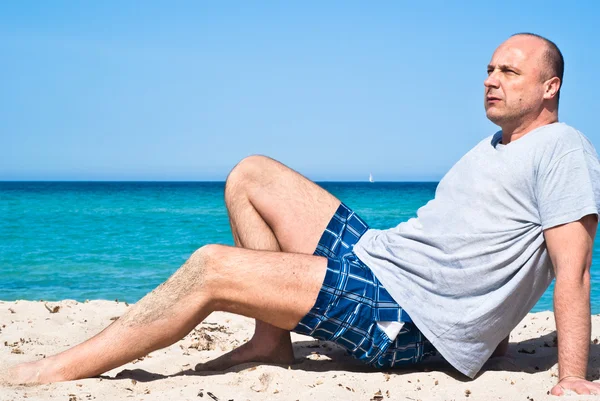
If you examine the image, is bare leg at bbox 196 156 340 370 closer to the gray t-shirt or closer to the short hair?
the gray t-shirt

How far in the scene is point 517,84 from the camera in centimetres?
294

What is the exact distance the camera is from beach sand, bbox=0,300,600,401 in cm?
277

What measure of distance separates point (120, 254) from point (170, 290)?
970cm

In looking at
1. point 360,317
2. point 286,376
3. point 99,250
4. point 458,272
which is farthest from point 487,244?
point 99,250

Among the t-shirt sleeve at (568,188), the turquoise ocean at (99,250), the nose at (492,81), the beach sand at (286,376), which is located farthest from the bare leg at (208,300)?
the turquoise ocean at (99,250)

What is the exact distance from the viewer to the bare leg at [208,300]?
111 inches

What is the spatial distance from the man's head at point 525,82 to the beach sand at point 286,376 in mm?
1189

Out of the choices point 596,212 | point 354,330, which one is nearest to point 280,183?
point 354,330

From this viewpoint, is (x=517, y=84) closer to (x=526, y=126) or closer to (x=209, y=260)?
(x=526, y=126)

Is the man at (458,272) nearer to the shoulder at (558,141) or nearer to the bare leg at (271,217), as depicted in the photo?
the shoulder at (558,141)

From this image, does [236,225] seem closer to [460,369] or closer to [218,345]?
[218,345]

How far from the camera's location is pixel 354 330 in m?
2.90

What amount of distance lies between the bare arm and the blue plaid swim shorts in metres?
0.61

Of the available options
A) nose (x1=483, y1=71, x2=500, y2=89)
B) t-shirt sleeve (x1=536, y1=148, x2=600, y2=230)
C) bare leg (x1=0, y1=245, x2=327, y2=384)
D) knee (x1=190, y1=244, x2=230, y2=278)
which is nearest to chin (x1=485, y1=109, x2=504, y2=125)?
nose (x1=483, y1=71, x2=500, y2=89)
